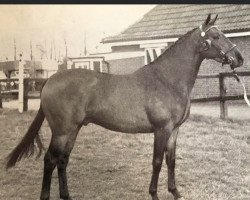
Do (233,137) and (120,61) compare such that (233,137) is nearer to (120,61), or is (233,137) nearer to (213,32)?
(213,32)

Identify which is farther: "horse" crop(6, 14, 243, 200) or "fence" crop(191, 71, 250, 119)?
"fence" crop(191, 71, 250, 119)

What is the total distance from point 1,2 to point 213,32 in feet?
6.32

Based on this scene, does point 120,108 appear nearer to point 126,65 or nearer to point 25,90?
point 126,65

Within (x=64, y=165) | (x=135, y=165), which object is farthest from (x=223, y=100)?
(x=64, y=165)

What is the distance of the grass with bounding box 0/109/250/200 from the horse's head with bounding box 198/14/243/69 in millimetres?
1007

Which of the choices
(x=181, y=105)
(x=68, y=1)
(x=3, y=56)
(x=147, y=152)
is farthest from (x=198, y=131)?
(x=3, y=56)

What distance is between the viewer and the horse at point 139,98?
2537mm

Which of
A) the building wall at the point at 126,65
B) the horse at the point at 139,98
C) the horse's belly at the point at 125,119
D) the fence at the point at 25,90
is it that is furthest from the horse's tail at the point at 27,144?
the building wall at the point at 126,65

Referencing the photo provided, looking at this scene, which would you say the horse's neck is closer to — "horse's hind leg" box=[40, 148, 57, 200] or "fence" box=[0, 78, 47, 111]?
"horse's hind leg" box=[40, 148, 57, 200]

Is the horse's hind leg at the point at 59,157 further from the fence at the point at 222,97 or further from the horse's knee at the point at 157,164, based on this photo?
the fence at the point at 222,97

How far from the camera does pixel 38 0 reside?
10.2 feet

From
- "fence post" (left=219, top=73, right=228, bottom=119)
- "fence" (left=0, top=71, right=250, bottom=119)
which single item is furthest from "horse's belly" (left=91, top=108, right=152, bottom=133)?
"fence post" (left=219, top=73, right=228, bottom=119)

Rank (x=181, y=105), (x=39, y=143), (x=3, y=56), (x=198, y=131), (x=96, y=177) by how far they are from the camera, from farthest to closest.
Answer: (x=198, y=131)
(x=3, y=56)
(x=96, y=177)
(x=39, y=143)
(x=181, y=105)

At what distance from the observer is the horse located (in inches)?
99.9
